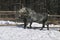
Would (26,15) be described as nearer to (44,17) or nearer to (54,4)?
(44,17)

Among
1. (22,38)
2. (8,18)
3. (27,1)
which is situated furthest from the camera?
(27,1)

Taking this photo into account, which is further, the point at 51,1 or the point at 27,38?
the point at 51,1

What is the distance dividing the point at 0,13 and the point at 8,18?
839mm

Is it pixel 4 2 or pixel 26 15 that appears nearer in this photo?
pixel 26 15

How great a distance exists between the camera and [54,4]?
49.2 ft

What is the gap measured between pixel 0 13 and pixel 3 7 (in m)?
0.76

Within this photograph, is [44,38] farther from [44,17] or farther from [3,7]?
[3,7]

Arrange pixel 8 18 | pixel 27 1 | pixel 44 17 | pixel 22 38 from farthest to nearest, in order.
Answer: pixel 27 1 < pixel 8 18 < pixel 44 17 < pixel 22 38

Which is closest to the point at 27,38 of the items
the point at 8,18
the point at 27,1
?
the point at 8,18

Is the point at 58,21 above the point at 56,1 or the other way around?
the other way around

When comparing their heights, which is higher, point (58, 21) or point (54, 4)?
point (54, 4)

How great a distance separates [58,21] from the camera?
45.9 ft

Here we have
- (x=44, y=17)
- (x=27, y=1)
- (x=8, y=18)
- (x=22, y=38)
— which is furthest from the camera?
(x=27, y=1)

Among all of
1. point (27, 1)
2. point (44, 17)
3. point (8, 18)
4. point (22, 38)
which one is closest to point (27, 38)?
point (22, 38)
